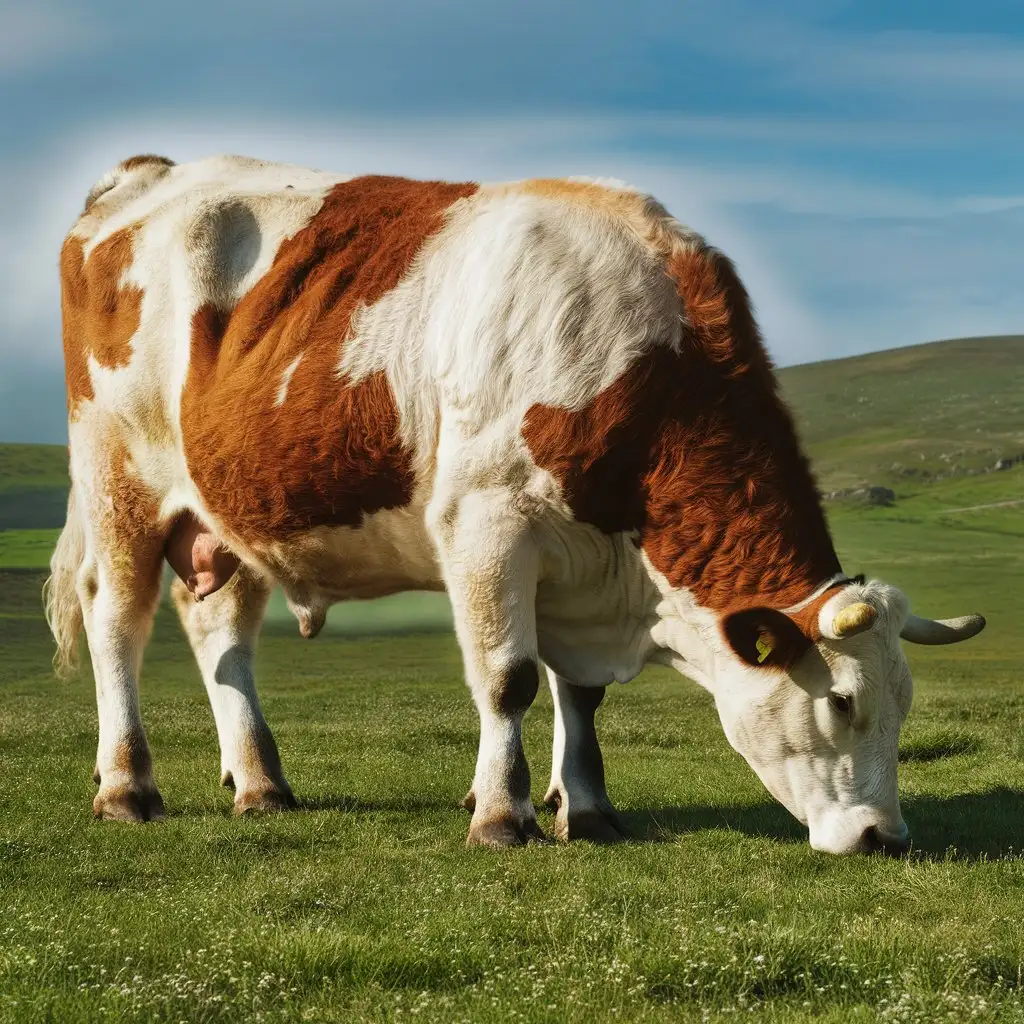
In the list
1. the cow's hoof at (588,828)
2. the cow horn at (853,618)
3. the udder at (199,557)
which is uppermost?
the cow horn at (853,618)

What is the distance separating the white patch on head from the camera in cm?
1072

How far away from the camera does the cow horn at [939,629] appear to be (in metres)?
9.55

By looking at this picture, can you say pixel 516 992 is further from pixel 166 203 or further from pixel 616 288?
pixel 166 203

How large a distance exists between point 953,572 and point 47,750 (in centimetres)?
6893

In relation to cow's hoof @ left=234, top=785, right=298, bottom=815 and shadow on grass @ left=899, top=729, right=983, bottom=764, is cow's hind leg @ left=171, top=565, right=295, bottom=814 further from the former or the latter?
shadow on grass @ left=899, top=729, right=983, bottom=764

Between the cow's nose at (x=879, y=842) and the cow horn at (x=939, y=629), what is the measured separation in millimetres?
1303

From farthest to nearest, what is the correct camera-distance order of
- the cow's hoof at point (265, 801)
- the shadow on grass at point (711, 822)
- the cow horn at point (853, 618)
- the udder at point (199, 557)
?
the udder at point (199, 557) → the cow's hoof at point (265, 801) → the shadow on grass at point (711, 822) → the cow horn at point (853, 618)

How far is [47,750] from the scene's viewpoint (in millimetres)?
16328

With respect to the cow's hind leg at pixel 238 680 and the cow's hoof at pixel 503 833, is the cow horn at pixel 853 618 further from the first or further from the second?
the cow's hind leg at pixel 238 680

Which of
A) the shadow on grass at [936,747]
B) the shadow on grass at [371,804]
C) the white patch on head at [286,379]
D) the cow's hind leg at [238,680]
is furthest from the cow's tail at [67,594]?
the shadow on grass at [936,747]

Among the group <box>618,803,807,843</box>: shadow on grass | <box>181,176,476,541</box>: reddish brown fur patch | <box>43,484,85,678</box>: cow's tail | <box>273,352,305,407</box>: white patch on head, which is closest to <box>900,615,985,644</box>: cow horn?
<box>618,803,807,843</box>: shadow on grass

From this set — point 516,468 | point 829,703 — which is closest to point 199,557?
point 516,468

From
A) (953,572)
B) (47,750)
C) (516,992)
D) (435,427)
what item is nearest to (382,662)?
(47,750)

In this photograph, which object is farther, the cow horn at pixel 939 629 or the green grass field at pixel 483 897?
the cow horn at pixel 939 629
